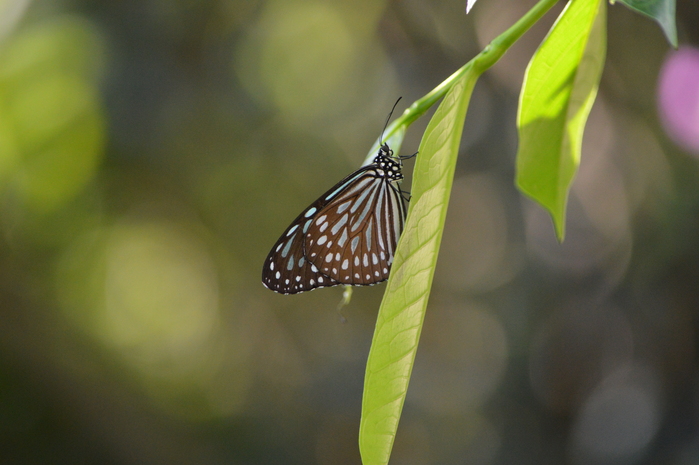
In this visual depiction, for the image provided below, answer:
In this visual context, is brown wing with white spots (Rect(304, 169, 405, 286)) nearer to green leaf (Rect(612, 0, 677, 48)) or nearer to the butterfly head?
the butterfly head

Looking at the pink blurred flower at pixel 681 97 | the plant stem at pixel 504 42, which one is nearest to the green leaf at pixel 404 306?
the plant stem at pixel 504 42

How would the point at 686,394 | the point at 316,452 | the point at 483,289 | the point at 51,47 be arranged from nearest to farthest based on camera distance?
the point at 51,47 → the point at 686,394 → the point at 483,289 → the point at 316,452

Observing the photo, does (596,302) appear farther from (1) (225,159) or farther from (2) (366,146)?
(1) (225,159)

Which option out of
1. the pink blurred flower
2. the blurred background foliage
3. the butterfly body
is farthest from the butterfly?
the blurred background foliage

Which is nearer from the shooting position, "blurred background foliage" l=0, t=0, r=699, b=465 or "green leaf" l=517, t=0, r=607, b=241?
"green leaf" l=517, t=0, r=607, b=241

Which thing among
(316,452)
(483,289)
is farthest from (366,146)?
(316,452)

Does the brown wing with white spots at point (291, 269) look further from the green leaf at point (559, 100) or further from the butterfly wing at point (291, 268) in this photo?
the green leaf at point (559, 100)
